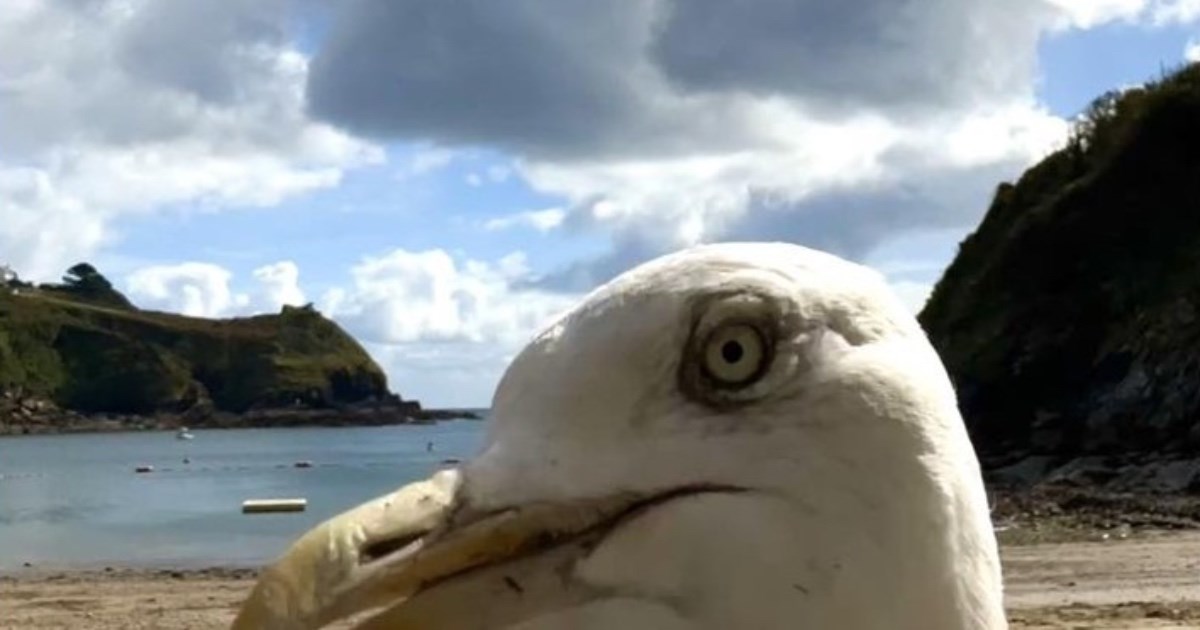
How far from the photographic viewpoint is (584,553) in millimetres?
3123

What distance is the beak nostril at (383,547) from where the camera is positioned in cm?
309

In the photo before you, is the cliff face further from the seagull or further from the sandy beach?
the seagull

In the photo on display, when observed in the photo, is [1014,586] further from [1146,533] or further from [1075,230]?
[1075,230]

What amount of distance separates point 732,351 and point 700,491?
0.23 m

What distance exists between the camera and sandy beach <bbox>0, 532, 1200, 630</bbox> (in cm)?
1698

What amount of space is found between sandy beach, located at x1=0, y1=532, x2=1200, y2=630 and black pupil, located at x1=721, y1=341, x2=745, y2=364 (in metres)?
12.7

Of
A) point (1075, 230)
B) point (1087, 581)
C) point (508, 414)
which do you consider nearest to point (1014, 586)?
point (1087, 581)

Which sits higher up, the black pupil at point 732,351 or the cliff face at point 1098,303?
the cliff face at point 1098,303

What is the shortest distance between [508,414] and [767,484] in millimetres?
492

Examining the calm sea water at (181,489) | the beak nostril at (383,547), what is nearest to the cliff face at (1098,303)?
the calm sea water at (181,489)

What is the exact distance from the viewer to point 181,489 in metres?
84.8

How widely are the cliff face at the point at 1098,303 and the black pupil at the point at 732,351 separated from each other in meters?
35.3

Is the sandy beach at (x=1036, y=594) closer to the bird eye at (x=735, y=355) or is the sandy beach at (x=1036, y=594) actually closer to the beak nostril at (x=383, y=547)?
the bird eye at (x=735, y=355)

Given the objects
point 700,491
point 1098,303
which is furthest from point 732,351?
point 1098,303
